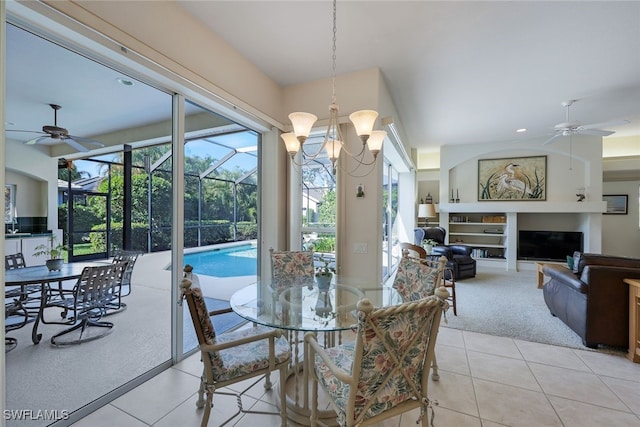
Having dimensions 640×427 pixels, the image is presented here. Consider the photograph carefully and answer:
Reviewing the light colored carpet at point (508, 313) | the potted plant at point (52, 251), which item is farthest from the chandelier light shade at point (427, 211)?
the potted plant at point (52, 251)

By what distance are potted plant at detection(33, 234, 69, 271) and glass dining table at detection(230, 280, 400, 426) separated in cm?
160

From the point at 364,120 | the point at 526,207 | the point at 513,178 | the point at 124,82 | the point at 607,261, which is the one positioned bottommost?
the point at 607,261

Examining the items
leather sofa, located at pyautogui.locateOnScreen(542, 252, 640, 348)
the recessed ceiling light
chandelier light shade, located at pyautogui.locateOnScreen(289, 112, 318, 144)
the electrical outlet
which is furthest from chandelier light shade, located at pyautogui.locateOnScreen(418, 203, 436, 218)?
the recessed ceiling light

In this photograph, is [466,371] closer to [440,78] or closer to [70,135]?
[440,78]

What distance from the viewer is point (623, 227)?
22.0 feet

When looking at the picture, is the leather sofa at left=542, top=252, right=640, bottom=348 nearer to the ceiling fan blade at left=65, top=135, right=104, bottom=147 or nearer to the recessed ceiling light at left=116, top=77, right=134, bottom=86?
the recessed ceiling light at left=116, top=77, right=134, bottom=86

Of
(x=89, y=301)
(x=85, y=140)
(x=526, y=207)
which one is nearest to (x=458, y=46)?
(x=85, y=140)

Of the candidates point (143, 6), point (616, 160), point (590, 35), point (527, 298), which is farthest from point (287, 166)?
point (616, 160)

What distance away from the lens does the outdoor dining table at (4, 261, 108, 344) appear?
2287 millimetres

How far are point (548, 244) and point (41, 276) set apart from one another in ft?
30.3

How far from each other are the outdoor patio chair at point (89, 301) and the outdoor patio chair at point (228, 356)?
63.6 inches

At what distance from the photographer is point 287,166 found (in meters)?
3.55

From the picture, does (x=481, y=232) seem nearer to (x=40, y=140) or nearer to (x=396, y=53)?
(x=396, y=53)

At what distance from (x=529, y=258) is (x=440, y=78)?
5.77 m
